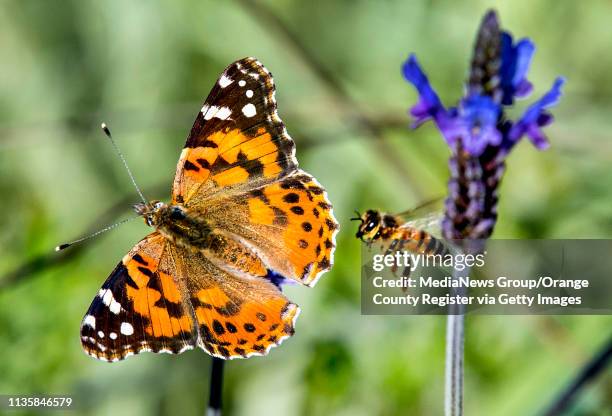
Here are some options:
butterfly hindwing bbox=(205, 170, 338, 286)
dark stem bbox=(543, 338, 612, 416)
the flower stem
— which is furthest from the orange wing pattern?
dark stem bbox=(543, 338, 612, 416)

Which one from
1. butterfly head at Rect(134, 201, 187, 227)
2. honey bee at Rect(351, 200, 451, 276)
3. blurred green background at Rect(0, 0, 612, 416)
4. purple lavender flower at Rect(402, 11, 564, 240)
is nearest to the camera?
purple lavender flower at Rect(402, 11, 564, 240)

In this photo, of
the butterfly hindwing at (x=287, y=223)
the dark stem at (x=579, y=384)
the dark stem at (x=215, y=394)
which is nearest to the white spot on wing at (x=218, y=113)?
the butterfly hindwing at (x=287, y=223)

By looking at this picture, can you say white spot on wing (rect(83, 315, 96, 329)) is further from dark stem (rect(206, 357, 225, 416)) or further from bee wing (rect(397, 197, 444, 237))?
bee wing (rect(397, 197, 444, 237))

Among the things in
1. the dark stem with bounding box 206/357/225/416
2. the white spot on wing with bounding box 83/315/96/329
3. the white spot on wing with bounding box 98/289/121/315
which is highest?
the white spot on wing with bounding box 98/289/121/315

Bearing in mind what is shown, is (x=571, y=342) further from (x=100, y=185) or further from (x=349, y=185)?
(x=100, y=185)

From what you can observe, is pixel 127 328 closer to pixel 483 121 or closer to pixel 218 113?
pixel 218 113

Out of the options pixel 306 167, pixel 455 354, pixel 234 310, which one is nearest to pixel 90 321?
pixel 234 310

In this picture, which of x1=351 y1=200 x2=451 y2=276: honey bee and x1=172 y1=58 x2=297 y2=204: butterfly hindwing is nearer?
x1=351 y1=200 x2=451 y2=276: honey bee

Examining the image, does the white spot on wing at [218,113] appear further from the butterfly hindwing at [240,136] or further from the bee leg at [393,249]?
the bee leg at [393,249]

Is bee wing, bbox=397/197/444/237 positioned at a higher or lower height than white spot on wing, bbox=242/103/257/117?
lower
